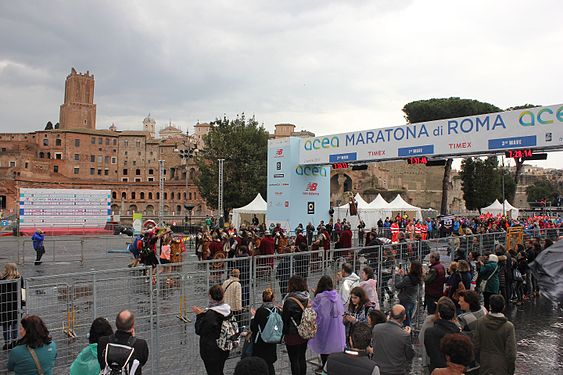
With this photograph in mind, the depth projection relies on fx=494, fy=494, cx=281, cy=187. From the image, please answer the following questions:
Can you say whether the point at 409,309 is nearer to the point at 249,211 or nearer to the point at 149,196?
the point at 249,211

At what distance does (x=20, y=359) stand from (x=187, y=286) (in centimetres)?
331

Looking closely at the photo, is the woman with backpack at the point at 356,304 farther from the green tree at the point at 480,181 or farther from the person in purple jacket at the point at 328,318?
the green tree at the point at 480,181

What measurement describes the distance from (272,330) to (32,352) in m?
2.46

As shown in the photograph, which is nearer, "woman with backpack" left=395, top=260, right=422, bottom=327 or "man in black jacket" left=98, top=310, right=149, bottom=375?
"man in black jacket" left=98, top=310, right=149, bottom=375

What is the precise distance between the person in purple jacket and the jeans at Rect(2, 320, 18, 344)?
3.86 meters

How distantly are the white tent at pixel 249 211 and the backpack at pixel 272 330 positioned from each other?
26.3m

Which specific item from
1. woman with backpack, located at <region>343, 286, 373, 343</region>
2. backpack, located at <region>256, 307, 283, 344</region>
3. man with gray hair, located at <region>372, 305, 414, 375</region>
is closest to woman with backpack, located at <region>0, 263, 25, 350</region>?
backpack, located at <region>256, 307, 283, 344</region>

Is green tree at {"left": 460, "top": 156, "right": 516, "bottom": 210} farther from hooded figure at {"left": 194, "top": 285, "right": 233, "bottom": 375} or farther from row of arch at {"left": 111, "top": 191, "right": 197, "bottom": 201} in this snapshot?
hooded figure at {"left": 194, "top": 285, "right": 233, "bottom": 375}

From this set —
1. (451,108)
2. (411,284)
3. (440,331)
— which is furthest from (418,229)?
(451,108)

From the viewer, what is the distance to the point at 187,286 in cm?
766

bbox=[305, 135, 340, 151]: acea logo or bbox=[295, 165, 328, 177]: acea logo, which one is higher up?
bbox=[305, 135, 340, 151]: acea logo

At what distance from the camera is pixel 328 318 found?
6395mm

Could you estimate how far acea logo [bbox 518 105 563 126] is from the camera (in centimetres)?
1766

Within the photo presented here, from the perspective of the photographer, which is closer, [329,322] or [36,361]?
[36,361]
